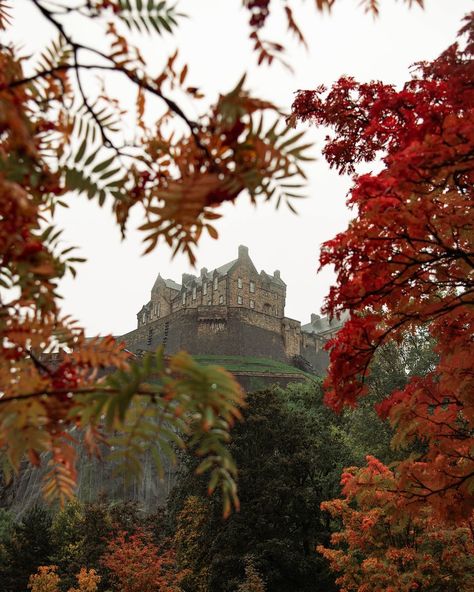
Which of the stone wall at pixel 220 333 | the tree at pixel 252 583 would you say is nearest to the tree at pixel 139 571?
the tree at pixel 252 583

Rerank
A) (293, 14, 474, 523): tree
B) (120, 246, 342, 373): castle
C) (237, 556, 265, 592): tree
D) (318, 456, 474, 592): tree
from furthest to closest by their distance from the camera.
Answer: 1. (120, 246, 342, 373): castle
2. (237, 556, 265, 592): tree
3. (318, 456, 474, 592): tree
4. (293, 14, 474, 523): tree

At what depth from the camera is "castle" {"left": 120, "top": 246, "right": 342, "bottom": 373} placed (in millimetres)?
69312

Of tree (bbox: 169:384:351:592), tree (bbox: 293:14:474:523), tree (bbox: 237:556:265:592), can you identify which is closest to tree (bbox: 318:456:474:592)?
tree (bbox: 237:556:265:592)

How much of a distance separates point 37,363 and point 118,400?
60 cm

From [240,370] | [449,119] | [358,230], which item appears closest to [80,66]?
[449,119]

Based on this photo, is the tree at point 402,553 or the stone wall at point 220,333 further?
the stone wall at point 220,333

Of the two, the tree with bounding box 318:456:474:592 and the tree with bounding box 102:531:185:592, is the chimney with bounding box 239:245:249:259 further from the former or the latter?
the tree with bounding box 318:456:474:592

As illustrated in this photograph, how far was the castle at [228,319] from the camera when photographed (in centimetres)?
6931

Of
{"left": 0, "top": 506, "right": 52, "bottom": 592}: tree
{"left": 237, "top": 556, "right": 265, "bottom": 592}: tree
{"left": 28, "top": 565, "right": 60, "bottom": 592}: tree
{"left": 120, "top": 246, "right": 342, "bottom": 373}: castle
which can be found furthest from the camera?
{"left": 120, "top": 246, "right": 342, "bottom": 373}: castle

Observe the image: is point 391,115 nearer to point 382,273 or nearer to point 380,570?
point 382,273

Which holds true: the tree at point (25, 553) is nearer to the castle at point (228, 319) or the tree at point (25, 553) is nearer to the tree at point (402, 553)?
the tree at point (402, 553)

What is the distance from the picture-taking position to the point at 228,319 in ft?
230

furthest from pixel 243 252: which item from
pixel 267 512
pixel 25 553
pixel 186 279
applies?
pixel 267 512

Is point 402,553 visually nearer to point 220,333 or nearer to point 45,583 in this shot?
point 45,583
